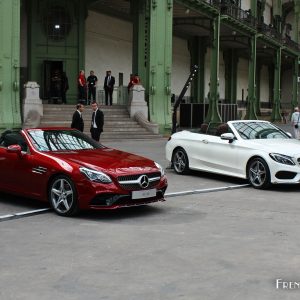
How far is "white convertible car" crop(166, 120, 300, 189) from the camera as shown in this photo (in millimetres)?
11344

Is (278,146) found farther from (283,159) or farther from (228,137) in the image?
(228,137)

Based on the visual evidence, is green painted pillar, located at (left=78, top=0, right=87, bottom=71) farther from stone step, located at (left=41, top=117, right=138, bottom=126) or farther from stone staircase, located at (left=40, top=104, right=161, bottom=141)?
stone step, located at (left=41, top=117, right=138, bottom=126)

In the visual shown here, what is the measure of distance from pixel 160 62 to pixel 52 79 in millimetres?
5442

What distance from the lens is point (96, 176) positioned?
810 cm

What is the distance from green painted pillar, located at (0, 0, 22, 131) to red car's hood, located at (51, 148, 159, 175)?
42.8 feet

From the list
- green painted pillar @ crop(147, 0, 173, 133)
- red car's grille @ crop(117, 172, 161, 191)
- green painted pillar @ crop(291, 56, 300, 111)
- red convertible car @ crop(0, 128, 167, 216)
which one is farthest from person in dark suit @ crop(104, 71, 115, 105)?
green painted pillar @ crop(291, 56, 300, 111)

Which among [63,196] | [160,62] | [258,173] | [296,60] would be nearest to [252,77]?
[160,62]

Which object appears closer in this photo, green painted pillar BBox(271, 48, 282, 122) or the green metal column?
green painted pillar BBox(271, 48, 282, 122)

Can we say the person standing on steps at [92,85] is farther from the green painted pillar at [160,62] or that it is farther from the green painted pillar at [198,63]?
the green painted pillar at [198,63]

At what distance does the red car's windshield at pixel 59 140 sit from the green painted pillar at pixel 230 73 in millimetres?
40507

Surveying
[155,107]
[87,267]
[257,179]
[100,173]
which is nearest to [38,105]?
[155,107]

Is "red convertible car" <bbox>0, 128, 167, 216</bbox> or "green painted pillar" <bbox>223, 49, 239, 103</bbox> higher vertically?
"green painted pillar" <bbox>223, 49, 239, 103</bbox>

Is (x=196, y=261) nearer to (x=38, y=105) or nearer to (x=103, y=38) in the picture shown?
(x=38, y=105)

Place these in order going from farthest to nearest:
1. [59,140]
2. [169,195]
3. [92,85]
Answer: [92,85] → [169,195] → [59,140]
